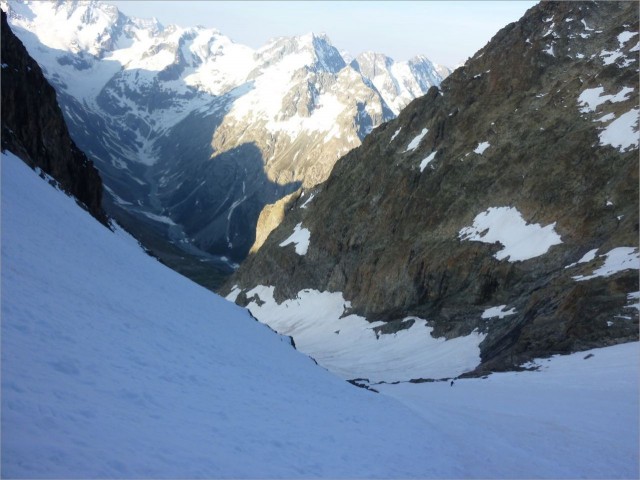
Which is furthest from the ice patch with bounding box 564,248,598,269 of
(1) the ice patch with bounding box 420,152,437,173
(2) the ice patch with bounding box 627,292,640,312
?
(1) the ice patch with bounding box 420,152,437,173

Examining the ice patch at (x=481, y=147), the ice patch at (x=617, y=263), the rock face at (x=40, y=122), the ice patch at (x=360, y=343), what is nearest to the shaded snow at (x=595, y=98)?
the ice patch at (x=481, y=147)

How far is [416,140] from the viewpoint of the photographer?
82688mm

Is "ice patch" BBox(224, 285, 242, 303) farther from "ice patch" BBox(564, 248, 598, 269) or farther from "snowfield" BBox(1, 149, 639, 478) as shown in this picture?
"snowfield" BBox(1, 149, 639, 478)

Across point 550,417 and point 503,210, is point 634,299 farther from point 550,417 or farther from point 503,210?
point 503,210

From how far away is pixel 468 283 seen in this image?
5575 centimetres

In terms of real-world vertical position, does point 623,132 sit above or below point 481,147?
below

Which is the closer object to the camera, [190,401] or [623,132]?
[190,401]

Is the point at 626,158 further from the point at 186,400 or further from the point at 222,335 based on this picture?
the point at 186,400

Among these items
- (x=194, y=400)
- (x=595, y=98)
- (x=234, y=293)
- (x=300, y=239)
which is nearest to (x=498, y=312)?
(x=595, y=98)

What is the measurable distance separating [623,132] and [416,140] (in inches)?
1333

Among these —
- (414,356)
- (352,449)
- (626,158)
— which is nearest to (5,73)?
(414,356)

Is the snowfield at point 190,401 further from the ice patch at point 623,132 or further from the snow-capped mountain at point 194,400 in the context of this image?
the ice patch at point 623,132

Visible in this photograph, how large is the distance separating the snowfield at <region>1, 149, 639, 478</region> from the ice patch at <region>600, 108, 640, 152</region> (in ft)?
115

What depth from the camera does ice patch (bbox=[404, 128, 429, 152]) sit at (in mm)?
81625
